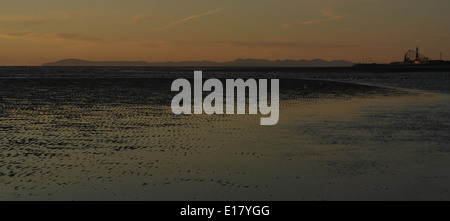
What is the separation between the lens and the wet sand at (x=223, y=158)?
1175 centimetres

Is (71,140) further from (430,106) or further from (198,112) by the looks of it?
(430,106)

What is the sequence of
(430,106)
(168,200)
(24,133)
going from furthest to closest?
1. (430,106)
2. (24,133)
3. (168,200)

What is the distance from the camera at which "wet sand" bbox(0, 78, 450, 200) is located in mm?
11750

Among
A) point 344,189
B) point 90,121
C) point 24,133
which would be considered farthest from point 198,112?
point 344,189

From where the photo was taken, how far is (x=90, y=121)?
25.5 meters

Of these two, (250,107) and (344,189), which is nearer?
(344,189)

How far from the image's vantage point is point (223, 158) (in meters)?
15.7

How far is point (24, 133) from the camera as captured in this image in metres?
20.8

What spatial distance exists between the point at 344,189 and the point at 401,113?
1954cm
